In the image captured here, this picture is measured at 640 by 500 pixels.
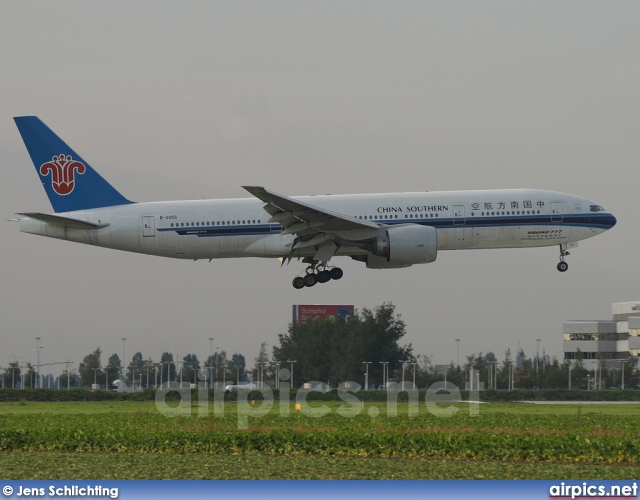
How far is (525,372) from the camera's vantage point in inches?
4109

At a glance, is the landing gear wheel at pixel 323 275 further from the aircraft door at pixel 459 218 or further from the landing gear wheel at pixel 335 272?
the aircraft door at pixel 459 218

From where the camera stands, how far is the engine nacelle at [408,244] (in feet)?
151

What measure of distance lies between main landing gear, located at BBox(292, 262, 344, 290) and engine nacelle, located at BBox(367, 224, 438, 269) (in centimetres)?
303

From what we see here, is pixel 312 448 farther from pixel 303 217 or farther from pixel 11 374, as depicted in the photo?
pixel 11 374

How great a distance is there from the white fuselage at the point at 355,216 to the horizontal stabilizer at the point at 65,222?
0.24m

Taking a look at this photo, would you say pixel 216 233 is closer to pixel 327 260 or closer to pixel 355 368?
pixel 327 260

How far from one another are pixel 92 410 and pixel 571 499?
36.9 meters

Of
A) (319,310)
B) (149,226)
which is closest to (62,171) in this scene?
(149,226)

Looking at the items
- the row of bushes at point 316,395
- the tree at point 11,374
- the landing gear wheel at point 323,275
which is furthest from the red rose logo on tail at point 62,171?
the tree at point 11,374

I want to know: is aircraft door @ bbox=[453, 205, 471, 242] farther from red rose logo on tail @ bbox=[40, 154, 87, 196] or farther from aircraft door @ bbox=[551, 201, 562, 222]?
red rose logo on tail @ bbox=[40, 154, 87, 196]

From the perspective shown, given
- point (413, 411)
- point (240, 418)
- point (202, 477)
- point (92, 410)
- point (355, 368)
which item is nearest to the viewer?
point (202, 477)

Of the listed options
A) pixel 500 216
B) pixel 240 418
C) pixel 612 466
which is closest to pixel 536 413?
pixel 500 216

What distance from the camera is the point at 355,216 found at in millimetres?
47656

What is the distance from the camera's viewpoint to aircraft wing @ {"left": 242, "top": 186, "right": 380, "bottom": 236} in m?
45.3
